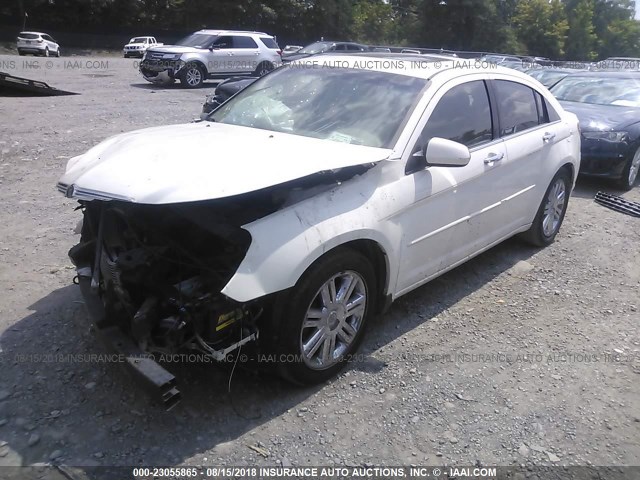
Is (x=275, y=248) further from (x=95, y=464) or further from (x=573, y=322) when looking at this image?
(x=573, y=322)

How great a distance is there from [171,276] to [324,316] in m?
0.86

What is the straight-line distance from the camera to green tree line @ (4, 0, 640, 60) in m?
39.8

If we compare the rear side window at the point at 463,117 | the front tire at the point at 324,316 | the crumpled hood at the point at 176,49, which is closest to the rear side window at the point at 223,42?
the crumpled hood at the point at 176,49

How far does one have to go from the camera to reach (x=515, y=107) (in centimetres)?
482

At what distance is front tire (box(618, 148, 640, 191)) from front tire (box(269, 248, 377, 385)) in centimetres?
594

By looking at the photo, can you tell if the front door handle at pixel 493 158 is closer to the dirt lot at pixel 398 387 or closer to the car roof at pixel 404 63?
the car roof at pixel 404 63

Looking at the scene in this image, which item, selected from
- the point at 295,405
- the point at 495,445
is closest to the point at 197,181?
the point at 295,405

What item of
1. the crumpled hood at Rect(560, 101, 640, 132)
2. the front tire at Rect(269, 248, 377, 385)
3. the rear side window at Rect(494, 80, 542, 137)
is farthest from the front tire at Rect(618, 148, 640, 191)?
the front tire at Rect(269, 248, 377, 385)

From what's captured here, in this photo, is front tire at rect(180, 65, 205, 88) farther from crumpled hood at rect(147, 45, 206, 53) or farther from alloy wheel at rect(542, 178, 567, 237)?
alloy wheel at rect(542, 178, 567, 237)

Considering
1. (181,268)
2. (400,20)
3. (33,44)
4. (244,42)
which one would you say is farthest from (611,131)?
(400,20)

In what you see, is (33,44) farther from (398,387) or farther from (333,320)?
(398,387)

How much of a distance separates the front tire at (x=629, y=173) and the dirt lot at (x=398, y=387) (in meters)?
3.09

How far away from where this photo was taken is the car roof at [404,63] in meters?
4.19

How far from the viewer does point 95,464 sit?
8.83 ft
